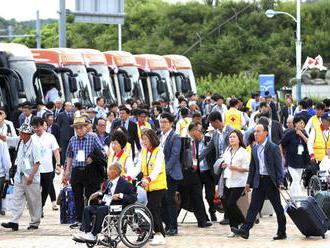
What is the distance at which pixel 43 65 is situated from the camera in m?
37.2

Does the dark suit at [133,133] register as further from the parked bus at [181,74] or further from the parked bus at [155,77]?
the parked bus at [181,74]

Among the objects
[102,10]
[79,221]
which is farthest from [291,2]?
[79,221]

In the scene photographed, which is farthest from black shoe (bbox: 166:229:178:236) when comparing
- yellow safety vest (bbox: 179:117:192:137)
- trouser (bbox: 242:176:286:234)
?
yellow safety vest (bbox: 179:117:192:137)

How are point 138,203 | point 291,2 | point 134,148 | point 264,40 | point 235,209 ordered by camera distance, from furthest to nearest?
point 291,2
point 264,40
point 134,148
point 235,209
point 138,203

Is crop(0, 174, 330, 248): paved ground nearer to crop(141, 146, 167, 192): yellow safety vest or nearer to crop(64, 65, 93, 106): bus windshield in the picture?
crop(141, 146, 167, 192): yellow safety vest

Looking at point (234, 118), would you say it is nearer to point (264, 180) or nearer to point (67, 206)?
point (67, 206)

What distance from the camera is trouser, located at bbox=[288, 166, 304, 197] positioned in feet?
68.5

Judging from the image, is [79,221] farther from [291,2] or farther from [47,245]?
[291,2]

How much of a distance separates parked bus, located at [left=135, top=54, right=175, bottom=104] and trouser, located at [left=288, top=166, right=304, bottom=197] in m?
25.2

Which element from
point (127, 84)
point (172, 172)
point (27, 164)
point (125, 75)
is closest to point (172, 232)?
point (172, 172)

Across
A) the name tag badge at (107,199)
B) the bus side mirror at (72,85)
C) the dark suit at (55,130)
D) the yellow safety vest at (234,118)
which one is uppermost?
the bus side mirror at (72,85)

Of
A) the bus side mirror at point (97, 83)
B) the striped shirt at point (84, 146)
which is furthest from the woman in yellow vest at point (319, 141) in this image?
the bus side mirror at point (97, 83)

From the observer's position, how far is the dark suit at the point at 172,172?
1717cm

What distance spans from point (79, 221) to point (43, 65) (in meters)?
19.6
